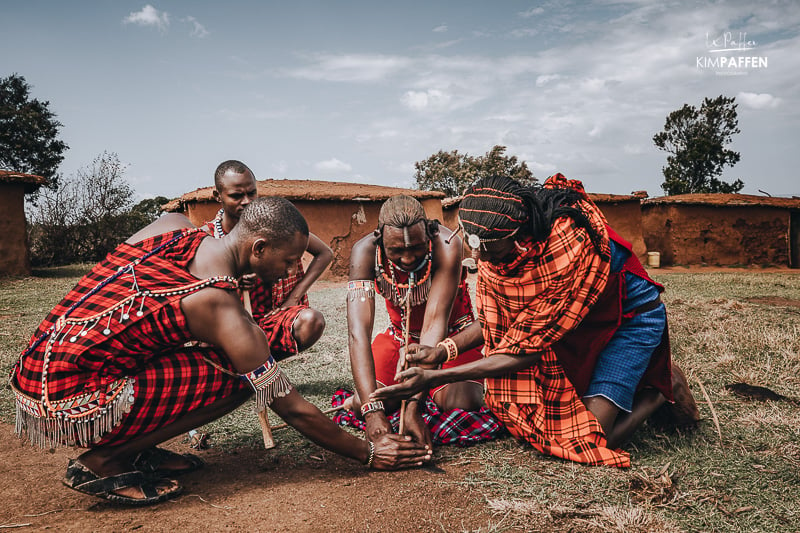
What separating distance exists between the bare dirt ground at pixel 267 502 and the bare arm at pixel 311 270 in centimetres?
118

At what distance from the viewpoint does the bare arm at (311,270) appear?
350cm

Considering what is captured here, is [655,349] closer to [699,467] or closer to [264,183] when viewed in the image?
[699,467]

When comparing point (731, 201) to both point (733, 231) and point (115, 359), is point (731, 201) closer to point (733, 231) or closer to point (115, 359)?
point (733, 231)

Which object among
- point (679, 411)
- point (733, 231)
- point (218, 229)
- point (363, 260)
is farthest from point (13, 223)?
point (733, 231)

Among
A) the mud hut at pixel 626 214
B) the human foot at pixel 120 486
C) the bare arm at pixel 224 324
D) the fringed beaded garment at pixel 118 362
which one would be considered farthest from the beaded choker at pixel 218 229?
the mud hut at pixel 626 214

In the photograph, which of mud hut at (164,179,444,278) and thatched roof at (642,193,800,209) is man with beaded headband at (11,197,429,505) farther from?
thatched roof at (642,193,800,209)

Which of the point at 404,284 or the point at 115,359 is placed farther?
the point at 404,284

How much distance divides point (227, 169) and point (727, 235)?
1360cm

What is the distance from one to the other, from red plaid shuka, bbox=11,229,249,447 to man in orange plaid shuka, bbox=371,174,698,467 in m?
0.90

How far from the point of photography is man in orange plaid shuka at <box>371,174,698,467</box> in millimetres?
2229

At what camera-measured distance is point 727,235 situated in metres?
13.4

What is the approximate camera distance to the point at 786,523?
179 centimetres

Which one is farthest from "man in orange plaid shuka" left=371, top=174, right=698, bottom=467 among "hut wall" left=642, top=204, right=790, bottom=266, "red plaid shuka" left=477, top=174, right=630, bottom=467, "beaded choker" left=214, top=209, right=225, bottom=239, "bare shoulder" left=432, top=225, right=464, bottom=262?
"hut wall" left=642, top=204, right=790, bottom=266

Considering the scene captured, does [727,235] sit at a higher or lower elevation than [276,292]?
higher
